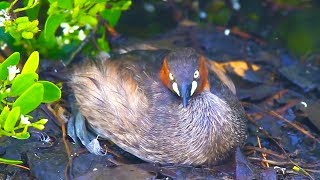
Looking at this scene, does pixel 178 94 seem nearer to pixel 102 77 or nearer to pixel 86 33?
pixel 102 77

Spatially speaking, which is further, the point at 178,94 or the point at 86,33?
the point at 86,33

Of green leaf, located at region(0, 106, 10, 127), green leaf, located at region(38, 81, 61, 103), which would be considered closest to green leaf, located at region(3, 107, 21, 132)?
green leaf, located at region(0, 106, 10, 127)

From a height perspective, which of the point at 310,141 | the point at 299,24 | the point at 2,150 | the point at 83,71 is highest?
the point at 299,24

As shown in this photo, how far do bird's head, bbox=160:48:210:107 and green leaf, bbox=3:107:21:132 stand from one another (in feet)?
3.10

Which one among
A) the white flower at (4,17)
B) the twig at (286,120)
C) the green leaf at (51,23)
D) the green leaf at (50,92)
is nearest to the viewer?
the green leaf at (50,92)

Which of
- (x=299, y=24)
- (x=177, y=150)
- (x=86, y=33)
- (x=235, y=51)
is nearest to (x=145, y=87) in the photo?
(x=177, y=150)

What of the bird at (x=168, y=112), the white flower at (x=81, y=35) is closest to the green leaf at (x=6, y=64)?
the bird at (x=168, y=112)

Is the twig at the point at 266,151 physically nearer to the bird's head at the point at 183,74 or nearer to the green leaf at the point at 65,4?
the bird's head at the point at 183,74

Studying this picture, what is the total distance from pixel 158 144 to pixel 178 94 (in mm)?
283

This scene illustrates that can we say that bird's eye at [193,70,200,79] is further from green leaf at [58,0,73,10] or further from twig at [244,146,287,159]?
green leaf at [58,0,73,10]

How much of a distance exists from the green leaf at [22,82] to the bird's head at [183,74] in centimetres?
85

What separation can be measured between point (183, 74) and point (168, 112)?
0.22 metres

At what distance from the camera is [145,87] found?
149 inches

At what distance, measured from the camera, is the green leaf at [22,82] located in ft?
10.0
